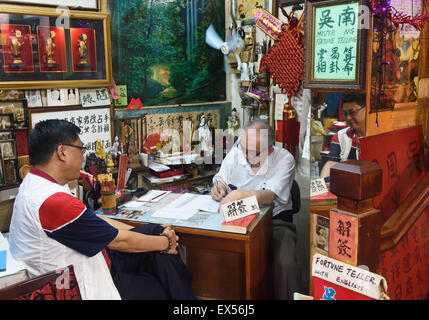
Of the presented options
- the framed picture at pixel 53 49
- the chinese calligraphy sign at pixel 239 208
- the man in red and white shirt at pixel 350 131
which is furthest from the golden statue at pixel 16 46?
the man in red and white shirt at pixel 350 131

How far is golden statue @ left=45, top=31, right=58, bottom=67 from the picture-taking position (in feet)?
9.63

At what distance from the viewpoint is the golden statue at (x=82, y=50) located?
3.09m

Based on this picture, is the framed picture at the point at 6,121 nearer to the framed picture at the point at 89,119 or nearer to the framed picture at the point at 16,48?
the framed picture at the point at 89,119

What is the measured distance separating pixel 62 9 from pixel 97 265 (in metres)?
2.07

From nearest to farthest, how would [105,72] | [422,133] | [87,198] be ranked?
[422,133] < [87,198] < [105,72]

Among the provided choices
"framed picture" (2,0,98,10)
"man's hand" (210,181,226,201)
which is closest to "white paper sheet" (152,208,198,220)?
"man's hand" (210,181,226,201)

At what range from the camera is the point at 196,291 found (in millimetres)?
2424

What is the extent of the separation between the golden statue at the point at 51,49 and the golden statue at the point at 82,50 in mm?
197

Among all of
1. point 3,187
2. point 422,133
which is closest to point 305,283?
point 422,133

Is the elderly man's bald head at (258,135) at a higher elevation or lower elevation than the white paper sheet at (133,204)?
higher

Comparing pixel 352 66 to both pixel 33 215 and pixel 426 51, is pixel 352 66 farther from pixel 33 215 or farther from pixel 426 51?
pixel 33 215

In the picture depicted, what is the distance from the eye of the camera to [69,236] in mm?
1773

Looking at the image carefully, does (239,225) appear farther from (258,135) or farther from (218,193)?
(258,135)

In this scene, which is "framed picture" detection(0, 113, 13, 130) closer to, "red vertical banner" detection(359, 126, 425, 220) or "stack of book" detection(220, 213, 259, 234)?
"stack of book" detection(220, 213, 259, 234)
